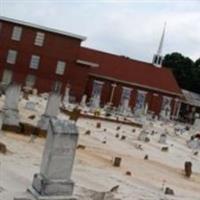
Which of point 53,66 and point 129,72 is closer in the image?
point 53,66

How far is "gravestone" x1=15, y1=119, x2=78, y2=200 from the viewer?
400 inches

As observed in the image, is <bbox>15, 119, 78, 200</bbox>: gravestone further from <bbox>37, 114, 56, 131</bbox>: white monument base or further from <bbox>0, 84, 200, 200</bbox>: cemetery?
<bbox>37, 114, 56, 131</bbox>: white monument base

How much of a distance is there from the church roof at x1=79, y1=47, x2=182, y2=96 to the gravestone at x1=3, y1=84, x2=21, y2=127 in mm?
37573

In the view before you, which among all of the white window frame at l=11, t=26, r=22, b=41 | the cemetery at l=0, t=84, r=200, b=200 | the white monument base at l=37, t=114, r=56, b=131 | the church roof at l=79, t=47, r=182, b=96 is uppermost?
the white window frame at l=11, t=26, r=22, b=41

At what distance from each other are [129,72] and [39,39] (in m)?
10.7

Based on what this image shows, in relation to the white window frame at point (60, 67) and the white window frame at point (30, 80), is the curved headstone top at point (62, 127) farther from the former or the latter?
the white window frame at point (60, 67)

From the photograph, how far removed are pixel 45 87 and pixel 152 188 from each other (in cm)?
4327

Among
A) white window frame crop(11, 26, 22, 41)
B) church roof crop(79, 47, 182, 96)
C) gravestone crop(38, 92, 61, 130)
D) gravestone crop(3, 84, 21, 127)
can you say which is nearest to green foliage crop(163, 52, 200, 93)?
church roof crop(79, 47, 182, 96)

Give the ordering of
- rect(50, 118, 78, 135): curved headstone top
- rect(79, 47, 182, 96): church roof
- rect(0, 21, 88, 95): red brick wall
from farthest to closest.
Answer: rect(79, 47, 182, 96): church roof < rect(0, 21, 88, 95): red brick wall < rect(50, 118, 78, 135): curved headstone top

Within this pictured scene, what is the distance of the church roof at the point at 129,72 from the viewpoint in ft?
197

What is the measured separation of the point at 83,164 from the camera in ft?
53.1

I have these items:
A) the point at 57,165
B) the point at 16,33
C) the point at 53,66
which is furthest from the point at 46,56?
the point at 57,165

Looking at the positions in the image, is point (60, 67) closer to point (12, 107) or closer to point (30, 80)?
point (30, 80)

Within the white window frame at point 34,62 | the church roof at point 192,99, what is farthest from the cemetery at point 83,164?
the church roof at point 192,99
